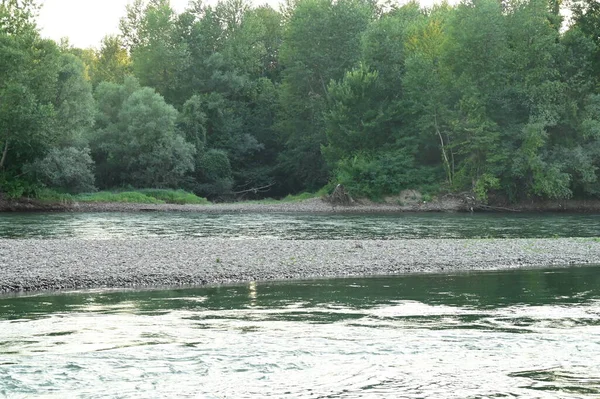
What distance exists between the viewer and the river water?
12.8 metres

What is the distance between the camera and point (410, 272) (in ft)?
87.9

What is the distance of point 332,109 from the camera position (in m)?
78.8

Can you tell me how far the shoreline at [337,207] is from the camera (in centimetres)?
6694

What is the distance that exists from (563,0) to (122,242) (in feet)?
176

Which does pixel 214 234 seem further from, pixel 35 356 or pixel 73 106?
pixel 73 106

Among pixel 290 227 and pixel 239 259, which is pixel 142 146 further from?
pixel 239 259

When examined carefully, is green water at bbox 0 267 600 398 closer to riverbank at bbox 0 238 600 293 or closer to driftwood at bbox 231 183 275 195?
riverbank at bbox 0 238 600 293

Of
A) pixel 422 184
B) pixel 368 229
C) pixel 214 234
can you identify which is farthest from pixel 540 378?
pixel 422 184

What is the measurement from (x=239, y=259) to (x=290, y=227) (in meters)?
20.5

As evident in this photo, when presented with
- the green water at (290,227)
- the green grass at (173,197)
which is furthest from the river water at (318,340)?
the green grass at (173,197)

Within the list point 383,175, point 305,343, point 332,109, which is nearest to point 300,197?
point 332,109

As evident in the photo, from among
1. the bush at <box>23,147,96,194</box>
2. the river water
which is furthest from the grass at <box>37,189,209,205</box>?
the river water

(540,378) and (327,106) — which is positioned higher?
(327,106)

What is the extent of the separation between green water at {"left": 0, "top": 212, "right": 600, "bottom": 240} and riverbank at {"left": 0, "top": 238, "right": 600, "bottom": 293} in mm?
7831
